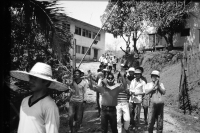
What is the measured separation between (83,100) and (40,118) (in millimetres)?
3605

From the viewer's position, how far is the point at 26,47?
17.6 ft

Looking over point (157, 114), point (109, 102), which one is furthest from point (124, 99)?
point (157, 114)

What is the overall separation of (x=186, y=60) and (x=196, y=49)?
659mm

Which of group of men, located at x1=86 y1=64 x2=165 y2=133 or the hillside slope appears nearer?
group of men, located at x1=86 y1=64 x2=165 y2=133

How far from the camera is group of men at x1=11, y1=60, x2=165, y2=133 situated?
2217mm

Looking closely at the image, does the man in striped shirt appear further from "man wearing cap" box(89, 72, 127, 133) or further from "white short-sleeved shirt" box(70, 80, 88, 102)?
"white short-sleeved shirt" box(70, 80, 88, 102)

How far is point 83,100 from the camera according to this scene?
228 inches

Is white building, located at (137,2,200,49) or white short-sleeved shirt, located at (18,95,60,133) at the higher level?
white building, located at (137,2,200,49)

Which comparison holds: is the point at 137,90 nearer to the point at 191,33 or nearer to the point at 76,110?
the point at 76,110

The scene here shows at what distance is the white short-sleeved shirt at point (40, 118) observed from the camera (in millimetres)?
2172

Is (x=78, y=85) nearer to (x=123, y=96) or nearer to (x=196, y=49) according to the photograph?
(x=123, y=96)

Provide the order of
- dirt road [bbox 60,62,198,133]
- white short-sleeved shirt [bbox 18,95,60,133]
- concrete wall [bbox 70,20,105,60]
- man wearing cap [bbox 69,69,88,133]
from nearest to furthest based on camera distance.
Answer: white short-sleeved shirt [bbox 18,95,60,133], man wearing cap [bbox 69,69,88,133], dirt road [bbox 60,62,198,133], concrete wall [bbox 70,20,105,60]

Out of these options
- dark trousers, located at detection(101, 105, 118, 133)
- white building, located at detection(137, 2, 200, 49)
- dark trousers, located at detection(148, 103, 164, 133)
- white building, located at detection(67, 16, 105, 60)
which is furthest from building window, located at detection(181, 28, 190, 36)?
dark trousers, located at detection(101, 105, 118, 133)

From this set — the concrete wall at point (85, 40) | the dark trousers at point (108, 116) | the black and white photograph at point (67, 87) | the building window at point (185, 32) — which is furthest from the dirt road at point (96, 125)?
the concrete wall at point (85, 40)
